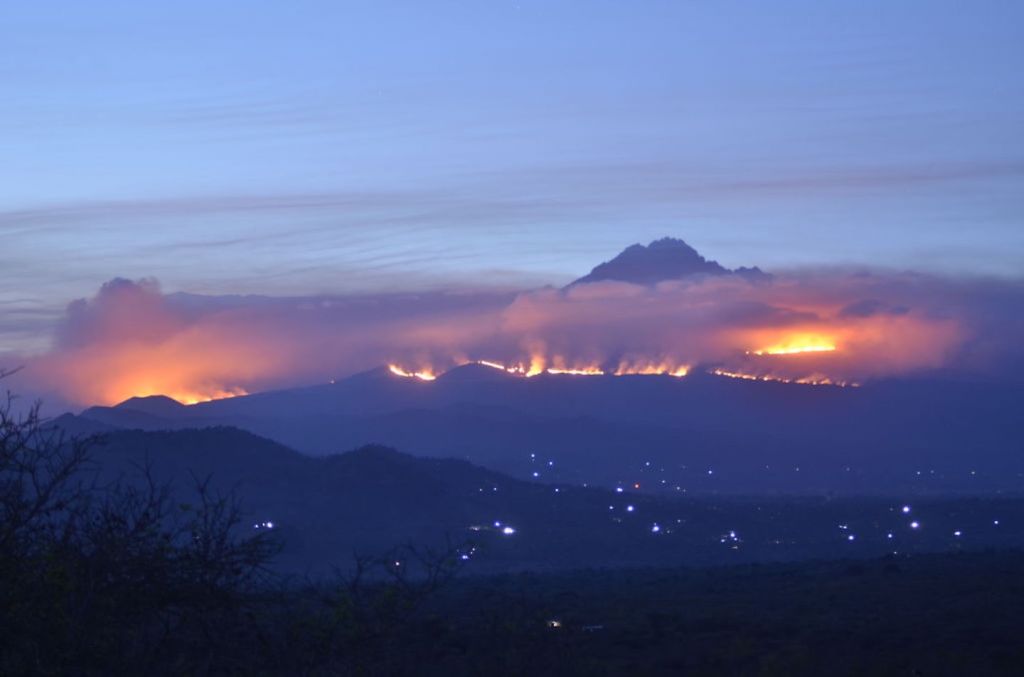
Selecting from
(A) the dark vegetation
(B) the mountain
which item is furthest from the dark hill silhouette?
(B) the mountain

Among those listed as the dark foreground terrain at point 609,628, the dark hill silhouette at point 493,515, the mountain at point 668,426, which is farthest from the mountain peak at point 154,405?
the dark foreground terrain at point 609,628

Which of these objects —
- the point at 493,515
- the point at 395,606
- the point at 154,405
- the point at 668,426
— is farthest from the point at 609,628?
the point at 668,426

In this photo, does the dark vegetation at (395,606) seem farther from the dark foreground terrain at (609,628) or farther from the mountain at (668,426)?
the mountain at (668,426)

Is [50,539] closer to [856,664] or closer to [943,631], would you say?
[856,664]

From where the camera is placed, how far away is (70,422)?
75688mm

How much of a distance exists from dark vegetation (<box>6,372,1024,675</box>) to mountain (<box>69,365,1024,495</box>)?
70.7m

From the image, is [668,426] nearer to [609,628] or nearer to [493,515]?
[493,515]

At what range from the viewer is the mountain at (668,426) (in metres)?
128

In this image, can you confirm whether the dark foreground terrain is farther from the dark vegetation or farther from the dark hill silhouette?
the dark hill silhouette

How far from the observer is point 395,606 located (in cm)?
989

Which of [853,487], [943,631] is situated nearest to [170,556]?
[943,631]

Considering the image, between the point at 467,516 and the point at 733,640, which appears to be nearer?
the point at 733,640

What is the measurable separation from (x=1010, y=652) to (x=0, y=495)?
64.4 ft

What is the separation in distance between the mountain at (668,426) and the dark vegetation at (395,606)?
232ft
